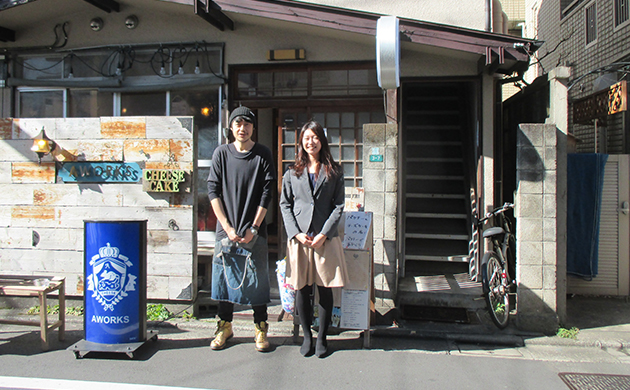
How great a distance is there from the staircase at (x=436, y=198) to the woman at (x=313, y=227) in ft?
5.63

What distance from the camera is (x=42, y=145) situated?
501 centimetres

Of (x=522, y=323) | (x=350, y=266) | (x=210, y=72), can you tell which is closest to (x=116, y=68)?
(x=210, y=72)

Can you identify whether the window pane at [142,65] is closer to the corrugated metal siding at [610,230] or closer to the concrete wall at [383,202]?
the concrete wall at [383,202]

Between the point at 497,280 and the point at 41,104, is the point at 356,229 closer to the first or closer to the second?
the point at 497,280

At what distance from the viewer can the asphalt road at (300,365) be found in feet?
11.7

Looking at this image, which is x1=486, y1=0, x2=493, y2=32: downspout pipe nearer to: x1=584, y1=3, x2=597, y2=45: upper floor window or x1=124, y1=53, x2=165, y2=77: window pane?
x1=584, y1=3, x2=597, y2=45: upper floor window

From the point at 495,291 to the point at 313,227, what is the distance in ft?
7.56

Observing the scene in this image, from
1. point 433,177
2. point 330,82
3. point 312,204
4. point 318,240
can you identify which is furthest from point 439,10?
point 318,240

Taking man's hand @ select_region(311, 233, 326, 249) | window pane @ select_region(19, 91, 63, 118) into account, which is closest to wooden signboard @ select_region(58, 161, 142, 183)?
man's hand @ select_region(311, 233, 326, 249)

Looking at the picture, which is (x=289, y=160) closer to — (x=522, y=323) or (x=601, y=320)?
(x=522, y=323)

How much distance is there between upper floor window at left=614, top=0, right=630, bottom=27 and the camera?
27.5ft

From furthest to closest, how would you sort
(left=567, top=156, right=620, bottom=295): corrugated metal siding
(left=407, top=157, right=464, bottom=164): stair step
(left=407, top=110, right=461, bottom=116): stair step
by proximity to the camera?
1. (left=407, top=110, right=461, bottom=116): stair step
2. (left=407, top=157, right=464, bottom=164): stair step
3. (left=567, top=156, right=620, bottom=295): corrugated metal siding

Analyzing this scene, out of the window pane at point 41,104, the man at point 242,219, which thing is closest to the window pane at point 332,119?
the man at point 242,219

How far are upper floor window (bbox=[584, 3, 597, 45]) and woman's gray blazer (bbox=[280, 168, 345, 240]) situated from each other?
8.64m
